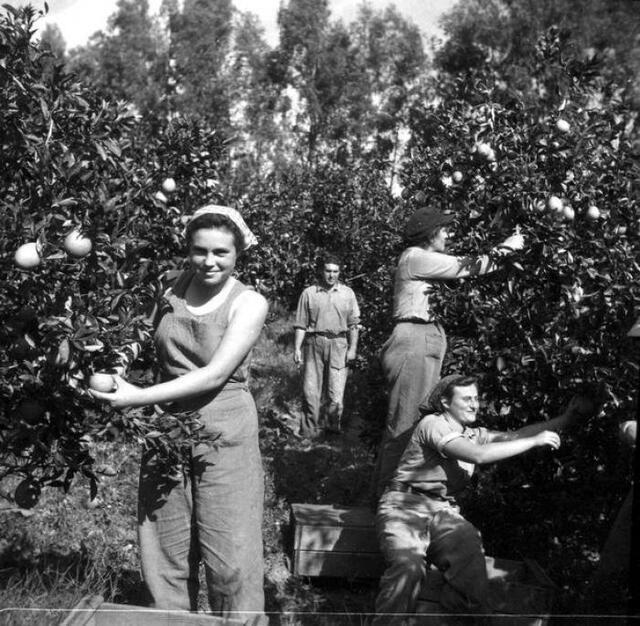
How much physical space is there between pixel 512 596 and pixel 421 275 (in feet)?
4.64

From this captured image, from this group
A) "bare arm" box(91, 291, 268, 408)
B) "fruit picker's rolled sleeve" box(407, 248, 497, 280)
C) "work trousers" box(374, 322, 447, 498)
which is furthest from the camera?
"work trousers" box(374, 322, 447, 498)

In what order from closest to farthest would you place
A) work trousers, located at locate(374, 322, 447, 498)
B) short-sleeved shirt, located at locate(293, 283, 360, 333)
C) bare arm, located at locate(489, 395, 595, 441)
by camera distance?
bare arm, located at locate(489, 395, 595, 441) < work trousers, located at locate(374, 322, 447, 498) < short-sleeved shirt, located at locate(293, 283, 360, 333)

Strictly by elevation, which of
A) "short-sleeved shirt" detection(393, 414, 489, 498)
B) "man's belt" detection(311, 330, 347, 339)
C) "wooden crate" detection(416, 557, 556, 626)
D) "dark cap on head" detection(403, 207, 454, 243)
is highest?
"dark cap on head" detection(403, 207, 454, 243)

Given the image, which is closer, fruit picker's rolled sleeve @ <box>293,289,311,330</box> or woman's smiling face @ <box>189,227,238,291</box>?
woman's smiling face @ <box>189,227,238,291</box>

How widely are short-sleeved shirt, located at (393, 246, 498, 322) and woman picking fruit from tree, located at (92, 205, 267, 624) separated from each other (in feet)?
4.48

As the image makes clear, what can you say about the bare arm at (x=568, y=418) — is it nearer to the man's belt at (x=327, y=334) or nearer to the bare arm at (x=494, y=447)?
the bare arm at (x=494, y=447)

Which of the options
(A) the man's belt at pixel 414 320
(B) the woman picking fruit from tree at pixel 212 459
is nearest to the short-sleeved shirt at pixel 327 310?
(A) the man's belt at pixel 414 320

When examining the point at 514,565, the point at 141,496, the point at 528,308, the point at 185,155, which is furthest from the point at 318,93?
the point at 141,496

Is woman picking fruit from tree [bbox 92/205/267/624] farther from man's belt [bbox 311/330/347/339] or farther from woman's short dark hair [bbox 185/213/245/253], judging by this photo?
man's belt [bbox 311/330/347/339]

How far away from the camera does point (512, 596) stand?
350 cm

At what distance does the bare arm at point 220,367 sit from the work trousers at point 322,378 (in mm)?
4703

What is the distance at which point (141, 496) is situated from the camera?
2.81 meters

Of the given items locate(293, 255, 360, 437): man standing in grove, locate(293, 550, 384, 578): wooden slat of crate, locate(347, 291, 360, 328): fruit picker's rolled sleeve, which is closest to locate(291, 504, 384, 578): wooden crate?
locate(293, 550, 384, 578): wooden slat of crate

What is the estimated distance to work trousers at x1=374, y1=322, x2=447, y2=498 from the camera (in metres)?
4.12
